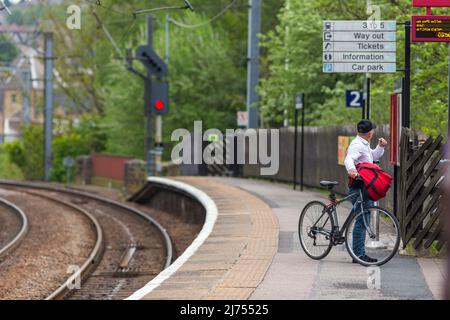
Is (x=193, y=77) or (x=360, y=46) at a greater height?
(x=193, y=77)

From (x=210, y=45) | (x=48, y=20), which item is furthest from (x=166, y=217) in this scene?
(x=48, y=20)

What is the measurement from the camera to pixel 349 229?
12219mm

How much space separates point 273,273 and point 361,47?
4.65 m

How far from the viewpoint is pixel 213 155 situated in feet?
131

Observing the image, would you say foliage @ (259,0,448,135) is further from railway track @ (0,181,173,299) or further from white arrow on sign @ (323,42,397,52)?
white arrow on sign @ (323,42,397,52)

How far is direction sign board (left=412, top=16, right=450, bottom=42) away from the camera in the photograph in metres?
13.5

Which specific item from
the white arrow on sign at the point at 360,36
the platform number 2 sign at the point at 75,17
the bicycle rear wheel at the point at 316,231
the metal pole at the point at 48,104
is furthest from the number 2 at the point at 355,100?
the metal pole at the point at 48,104

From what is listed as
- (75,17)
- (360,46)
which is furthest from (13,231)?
(360,46)

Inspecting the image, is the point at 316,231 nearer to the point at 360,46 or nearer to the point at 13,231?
the point at 360,46

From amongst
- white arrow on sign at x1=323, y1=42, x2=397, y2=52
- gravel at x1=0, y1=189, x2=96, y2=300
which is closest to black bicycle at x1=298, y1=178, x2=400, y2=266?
white arrow on sign at x1=323, y1=42, x2=397, y2=52

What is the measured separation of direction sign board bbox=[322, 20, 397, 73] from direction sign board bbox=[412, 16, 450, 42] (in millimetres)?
1255

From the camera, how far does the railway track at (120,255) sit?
16.2 metres

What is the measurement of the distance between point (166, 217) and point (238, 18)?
31.6 m
